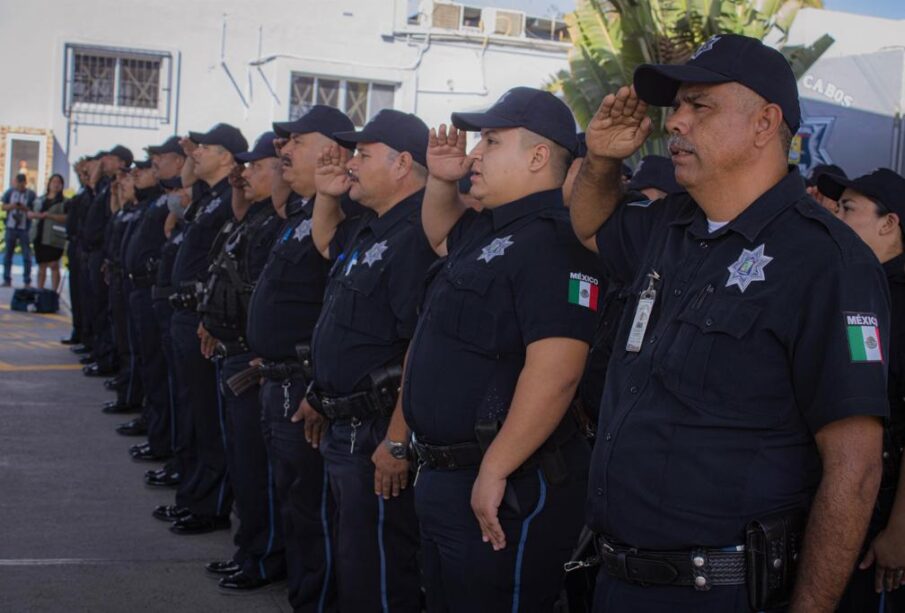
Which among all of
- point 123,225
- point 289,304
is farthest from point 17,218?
point 289,304

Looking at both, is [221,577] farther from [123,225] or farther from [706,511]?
[123,225]

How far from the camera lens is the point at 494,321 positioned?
3338 mm

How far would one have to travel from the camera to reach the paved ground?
520 centimetres

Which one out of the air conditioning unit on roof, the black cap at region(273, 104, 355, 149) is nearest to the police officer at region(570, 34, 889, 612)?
the black cap at region(273, 104, 355, 149)

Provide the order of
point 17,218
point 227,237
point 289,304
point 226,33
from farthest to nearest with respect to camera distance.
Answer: point 226,33, point 17,218, point 227,237, point 289,304

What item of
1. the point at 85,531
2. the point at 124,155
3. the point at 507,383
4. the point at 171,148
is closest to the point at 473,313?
the point at 507,383

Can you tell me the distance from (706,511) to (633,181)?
118 inches

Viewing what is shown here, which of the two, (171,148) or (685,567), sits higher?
(171,148)

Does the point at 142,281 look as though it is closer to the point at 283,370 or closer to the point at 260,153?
the point at 260,153

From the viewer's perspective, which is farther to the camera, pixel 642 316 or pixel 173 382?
pixel 173 382

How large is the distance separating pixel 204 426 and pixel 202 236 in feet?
3.83

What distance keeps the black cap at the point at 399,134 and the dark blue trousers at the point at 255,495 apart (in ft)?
5.24

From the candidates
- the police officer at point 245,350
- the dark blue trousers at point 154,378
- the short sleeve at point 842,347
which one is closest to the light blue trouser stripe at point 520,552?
the short sleeve at point 842,347

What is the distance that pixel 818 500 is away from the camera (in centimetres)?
236
